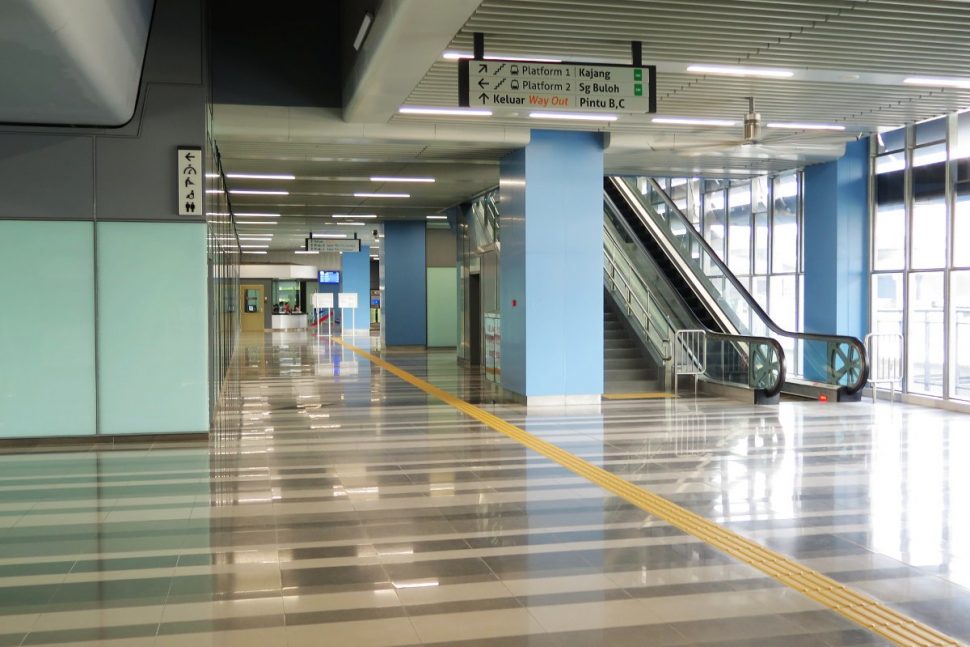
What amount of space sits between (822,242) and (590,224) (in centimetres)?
463

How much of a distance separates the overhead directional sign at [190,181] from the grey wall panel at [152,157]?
78mm

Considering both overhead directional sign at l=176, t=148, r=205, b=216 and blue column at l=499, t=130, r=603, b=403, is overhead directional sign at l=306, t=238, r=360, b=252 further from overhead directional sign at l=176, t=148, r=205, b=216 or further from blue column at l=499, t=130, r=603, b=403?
overhead directional sign at l=176, t=148, r=205, b=216

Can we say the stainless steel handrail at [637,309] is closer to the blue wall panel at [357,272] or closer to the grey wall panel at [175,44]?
→ the grey wall panel at [175,44]

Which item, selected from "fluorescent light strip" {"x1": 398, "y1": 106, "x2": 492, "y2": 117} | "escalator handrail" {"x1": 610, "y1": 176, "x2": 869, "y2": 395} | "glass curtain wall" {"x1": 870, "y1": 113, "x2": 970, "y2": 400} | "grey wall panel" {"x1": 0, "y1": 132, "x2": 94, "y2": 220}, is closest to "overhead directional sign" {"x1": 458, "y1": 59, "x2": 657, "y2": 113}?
"fluorescent light strip" {"x1": 398, "y1": 106, "x2": 492, "y2": 117}

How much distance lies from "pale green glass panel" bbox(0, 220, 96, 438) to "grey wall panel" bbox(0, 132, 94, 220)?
14 cm

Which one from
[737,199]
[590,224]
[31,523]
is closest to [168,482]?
[31,523]

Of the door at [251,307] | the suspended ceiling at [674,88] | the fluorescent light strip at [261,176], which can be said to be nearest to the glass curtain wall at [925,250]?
the suspended ceiling at [674,88]

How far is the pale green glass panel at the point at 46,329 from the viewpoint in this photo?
373 inches

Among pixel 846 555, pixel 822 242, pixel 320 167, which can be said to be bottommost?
pixel 846 555

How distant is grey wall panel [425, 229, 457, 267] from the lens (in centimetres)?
2675

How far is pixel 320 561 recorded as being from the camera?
5.20m

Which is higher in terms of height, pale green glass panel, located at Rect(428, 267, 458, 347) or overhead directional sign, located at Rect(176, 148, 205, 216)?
overhead directional sign, located at Rect(176, 148, 205, 216)

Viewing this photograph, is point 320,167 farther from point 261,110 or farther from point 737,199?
point 737,199

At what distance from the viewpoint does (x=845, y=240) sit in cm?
1478
